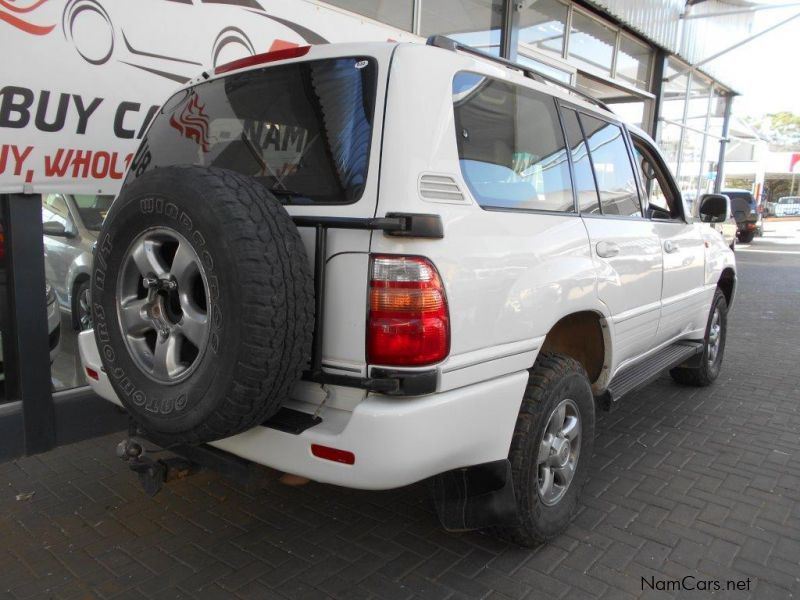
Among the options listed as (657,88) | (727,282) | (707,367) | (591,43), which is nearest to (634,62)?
(657,88)

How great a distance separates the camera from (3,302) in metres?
3.71

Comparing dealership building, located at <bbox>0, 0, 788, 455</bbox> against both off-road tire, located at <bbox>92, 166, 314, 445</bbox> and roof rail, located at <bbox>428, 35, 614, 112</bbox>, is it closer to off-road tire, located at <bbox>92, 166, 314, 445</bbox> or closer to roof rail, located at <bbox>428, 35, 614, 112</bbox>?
roof rail, located at <bbox>428, 35, 614, 112</bbox>

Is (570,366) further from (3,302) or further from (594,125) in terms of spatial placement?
(3,302)

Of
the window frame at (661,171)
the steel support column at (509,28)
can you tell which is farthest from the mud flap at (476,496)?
the steel support column at (509,28)

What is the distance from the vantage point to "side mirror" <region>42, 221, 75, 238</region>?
3881mm

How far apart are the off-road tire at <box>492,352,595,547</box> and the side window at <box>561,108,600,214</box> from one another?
0.81 m

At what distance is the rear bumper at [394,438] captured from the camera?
1.98 metres

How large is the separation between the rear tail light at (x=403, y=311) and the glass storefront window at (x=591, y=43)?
27.6 ft

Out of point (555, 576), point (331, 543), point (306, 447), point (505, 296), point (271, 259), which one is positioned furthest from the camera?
point (331, 543)

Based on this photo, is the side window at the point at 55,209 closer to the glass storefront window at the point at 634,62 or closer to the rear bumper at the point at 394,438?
the rear bumper at the point at 394,438

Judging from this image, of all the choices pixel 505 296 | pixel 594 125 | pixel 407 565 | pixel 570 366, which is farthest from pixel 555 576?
pixel 594 125

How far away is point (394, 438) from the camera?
1973mm

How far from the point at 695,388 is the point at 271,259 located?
14.9ft

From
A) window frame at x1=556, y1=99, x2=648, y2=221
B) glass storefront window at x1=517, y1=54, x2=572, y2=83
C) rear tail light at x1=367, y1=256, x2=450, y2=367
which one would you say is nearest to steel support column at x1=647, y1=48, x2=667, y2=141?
glass storefront window at x1=517, y1=54, x2=572, y2=83
